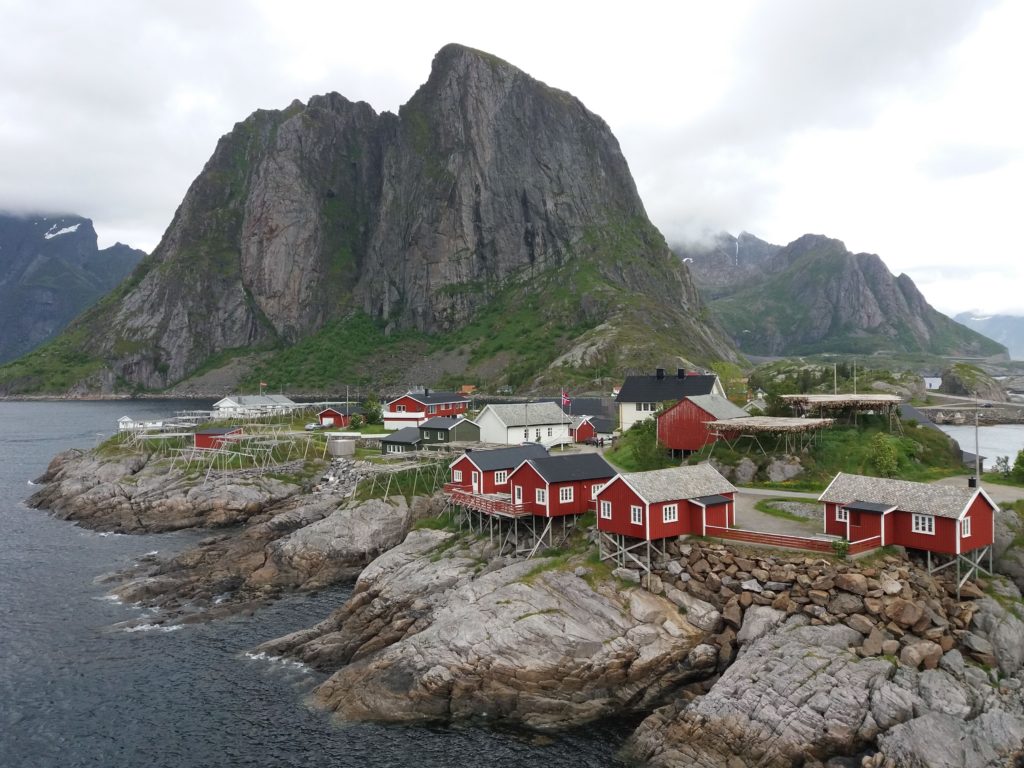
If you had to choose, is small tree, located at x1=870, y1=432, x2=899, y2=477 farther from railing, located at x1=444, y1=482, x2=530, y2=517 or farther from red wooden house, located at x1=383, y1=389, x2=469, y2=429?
red wooden house, located at x1=383, y1=389, x2=469, y2=429

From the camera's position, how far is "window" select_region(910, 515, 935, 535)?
33.6m

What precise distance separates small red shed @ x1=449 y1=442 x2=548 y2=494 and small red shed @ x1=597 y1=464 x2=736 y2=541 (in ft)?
36.2

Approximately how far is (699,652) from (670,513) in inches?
309

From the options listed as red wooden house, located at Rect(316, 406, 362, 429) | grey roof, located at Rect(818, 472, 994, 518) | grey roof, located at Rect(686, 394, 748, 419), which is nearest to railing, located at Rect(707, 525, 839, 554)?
grey roof, located at Rect(818, 472, 994, 518)

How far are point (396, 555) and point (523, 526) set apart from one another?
336 inches

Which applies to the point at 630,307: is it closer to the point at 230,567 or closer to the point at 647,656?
the point at 230,567

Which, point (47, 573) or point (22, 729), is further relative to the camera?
point (47, 573)

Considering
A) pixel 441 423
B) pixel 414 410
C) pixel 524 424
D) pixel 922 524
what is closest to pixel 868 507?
pixel 922 524

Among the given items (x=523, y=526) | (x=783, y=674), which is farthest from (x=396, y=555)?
(x=783, y=674)

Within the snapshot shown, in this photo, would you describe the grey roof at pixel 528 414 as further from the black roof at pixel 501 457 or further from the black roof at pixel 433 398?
the black roof at pixel 433 398

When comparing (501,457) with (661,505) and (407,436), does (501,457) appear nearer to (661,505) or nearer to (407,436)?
(661,505)

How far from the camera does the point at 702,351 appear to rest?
616ft

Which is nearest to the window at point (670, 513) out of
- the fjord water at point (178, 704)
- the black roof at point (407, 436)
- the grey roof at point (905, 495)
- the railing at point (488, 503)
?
the grey roof at point (905, 495)

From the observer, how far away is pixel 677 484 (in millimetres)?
38531
